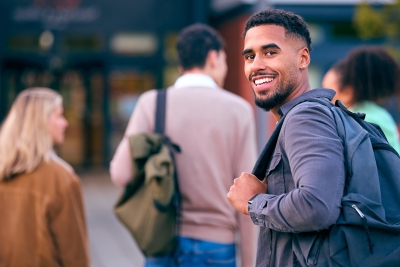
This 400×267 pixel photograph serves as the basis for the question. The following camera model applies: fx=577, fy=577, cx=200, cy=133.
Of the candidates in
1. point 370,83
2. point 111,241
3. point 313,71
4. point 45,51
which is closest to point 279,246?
point 370,83

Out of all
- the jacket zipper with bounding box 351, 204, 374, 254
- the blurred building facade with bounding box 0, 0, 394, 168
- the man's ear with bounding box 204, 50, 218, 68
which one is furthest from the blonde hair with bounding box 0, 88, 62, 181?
the blurred building facade with bounding box 0, 0, 394, 168

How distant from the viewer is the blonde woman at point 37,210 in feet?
11.2

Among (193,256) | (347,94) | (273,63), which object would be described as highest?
(273,63)

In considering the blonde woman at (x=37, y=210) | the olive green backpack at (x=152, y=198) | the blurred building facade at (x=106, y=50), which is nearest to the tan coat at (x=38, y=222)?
the blonde woman at (x=37, y=210)

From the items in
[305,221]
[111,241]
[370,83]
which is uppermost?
[370,83]

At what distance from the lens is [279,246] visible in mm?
2002

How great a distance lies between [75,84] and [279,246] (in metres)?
13.1

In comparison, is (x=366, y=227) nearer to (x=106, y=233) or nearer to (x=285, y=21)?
(x=285, y=21)

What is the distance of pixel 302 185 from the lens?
1.78m

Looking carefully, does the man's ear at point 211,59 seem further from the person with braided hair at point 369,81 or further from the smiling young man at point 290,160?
the smiling young man at point 290,160

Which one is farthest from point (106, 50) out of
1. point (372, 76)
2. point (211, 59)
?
point (372, 76)

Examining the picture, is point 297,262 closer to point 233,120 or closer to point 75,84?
point 233,120

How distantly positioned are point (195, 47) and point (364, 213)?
2074 mm

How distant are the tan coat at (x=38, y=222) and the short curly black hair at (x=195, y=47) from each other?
106cm
